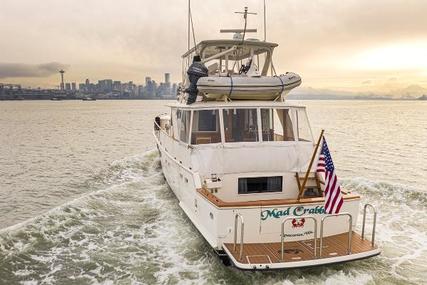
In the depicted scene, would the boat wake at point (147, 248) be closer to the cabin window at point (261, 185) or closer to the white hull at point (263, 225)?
the white hull at point (263, 225)

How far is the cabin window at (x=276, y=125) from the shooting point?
11344 mm

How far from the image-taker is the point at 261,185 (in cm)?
1037

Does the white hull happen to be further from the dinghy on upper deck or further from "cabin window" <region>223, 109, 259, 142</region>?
the dinghy on upper deck

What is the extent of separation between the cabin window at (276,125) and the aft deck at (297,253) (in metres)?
3.62

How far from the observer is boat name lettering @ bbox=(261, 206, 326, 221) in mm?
8367

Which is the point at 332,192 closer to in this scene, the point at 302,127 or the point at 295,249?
the point at 295,249

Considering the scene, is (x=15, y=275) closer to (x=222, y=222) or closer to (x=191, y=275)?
(x=191, y=275)

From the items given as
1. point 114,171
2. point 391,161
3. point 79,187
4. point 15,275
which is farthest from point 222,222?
point 391,161

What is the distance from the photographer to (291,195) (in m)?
10.5

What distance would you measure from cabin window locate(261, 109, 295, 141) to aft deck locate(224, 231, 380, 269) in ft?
11.9

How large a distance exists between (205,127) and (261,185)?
8.20 ft

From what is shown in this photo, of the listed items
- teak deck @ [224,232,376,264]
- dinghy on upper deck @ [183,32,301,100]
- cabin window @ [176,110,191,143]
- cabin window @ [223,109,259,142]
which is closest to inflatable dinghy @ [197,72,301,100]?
dinghy on upper deck @ [183,32,301,100]

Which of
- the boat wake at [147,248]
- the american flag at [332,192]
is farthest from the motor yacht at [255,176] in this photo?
the boat wake at [147,248]

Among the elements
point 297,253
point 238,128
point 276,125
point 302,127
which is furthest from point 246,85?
point 297,253
